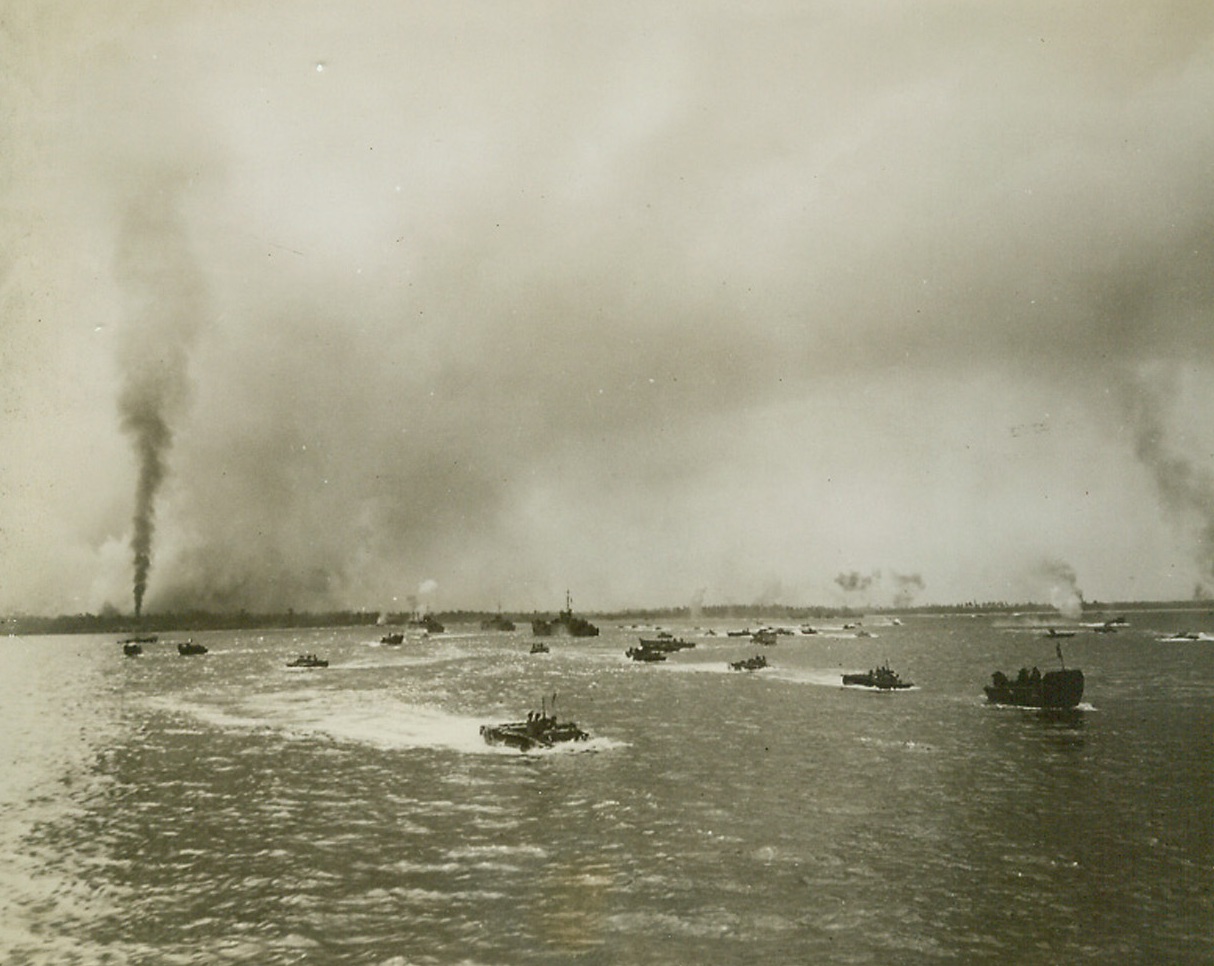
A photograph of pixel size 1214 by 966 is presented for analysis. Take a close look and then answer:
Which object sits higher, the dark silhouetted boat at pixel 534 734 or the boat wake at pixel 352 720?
the dark silhouetted boat at pixel 534 734

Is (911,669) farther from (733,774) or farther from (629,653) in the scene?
(733,774)

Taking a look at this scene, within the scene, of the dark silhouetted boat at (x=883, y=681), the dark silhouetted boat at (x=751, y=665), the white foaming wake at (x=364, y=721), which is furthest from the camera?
the dark silhouetted boat at (x=751, y=665)

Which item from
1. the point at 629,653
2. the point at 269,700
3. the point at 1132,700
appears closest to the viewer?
the point at 1132,700

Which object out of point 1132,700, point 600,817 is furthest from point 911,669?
point 600,817

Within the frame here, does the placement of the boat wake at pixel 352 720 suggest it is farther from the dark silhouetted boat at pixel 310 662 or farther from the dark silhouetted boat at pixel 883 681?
the dark silhouetted boat at pixel 883 681

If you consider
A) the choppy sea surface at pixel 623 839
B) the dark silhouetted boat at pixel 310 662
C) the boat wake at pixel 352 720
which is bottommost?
the dark silhouetted boat at pixel 310 662

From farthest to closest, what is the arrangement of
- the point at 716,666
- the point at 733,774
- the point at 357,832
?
the point at 716,666 < the point at 733,774 < the point at 357,832

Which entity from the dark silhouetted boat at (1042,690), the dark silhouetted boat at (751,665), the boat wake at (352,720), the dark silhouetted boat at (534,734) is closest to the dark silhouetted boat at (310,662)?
the boat wake at (352,720)
